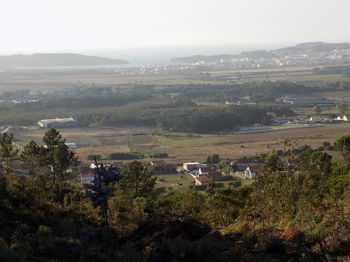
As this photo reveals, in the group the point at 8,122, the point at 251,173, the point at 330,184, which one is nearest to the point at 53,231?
the point at 330,184

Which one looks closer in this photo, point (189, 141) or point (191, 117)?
point (189, 141)

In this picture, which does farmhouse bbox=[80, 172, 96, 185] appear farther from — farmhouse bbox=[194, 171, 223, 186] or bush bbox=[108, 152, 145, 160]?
bush bbox=[108, 152, 145, 160]

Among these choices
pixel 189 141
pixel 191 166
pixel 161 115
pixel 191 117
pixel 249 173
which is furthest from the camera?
pixel 161 115

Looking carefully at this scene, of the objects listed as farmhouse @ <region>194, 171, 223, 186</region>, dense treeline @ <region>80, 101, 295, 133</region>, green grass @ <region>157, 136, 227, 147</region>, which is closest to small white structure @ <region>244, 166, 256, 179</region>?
farmhouse @ <region>194, 171, 223, 186</region>

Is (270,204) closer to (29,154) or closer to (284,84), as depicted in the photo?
(29,154)

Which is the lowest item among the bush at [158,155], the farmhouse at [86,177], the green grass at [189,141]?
the green grass at [189,141]

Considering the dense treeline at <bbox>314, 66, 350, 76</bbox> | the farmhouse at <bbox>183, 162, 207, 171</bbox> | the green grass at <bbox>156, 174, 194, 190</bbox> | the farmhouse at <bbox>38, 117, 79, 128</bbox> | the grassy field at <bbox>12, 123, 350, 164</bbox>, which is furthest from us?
the dense treeline at <bbox>314, 66, 350, 76</bbox>

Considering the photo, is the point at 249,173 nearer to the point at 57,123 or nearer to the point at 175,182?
the point at 175,182

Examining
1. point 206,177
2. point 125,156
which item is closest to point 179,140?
point 125,156

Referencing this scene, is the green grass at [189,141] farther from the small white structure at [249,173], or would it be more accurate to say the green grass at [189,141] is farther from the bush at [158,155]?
the small white structure at [249,173]

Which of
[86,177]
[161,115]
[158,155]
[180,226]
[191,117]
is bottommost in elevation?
[158,155]

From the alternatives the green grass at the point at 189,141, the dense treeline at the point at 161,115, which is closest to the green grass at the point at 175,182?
the green grass at the point at 189,141
